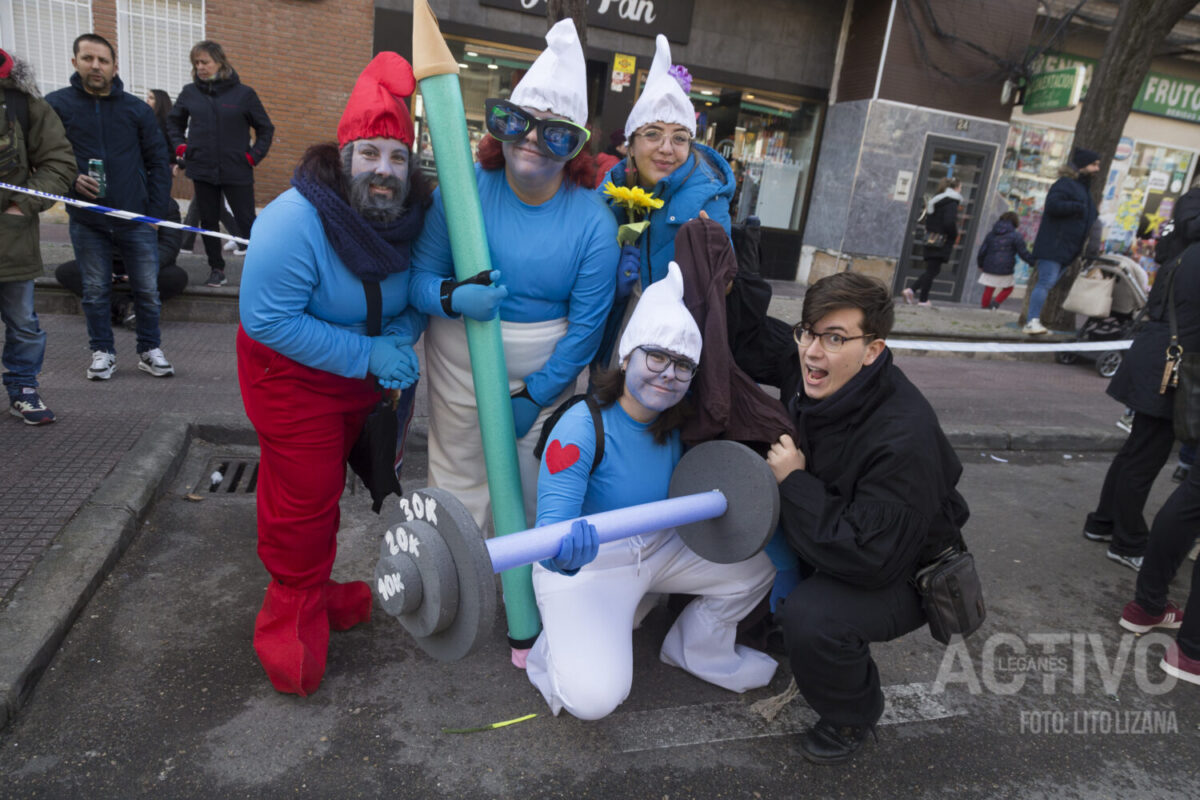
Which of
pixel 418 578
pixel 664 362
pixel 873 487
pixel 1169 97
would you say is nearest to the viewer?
pixel 418 578

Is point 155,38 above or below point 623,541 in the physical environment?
above

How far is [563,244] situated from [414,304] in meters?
0.54

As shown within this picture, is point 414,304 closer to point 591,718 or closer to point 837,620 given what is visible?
point 591,718

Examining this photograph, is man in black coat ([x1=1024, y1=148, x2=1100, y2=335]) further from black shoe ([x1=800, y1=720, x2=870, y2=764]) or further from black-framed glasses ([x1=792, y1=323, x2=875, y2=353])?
black shoe ([x1=800, y1=720, x2=870, y2=764])

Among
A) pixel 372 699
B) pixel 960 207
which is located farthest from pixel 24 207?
pixel 960 207

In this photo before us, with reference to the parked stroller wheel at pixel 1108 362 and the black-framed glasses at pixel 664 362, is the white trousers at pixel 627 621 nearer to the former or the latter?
the black-framed glasses at pixel 664 362

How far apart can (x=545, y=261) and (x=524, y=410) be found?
0.53 m

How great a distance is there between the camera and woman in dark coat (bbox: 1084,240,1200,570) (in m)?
3.61

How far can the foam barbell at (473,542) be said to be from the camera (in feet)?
5.96

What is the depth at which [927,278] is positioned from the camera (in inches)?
462

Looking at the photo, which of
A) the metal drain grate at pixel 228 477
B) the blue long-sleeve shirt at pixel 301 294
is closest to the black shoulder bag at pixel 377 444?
the blue long-sleeve shirt at pixel 301 294

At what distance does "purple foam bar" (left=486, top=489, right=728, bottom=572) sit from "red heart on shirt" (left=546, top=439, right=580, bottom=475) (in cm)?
25

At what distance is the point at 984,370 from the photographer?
868 centimetres

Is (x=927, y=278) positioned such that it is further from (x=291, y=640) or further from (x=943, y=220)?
(x=291, y=640)
